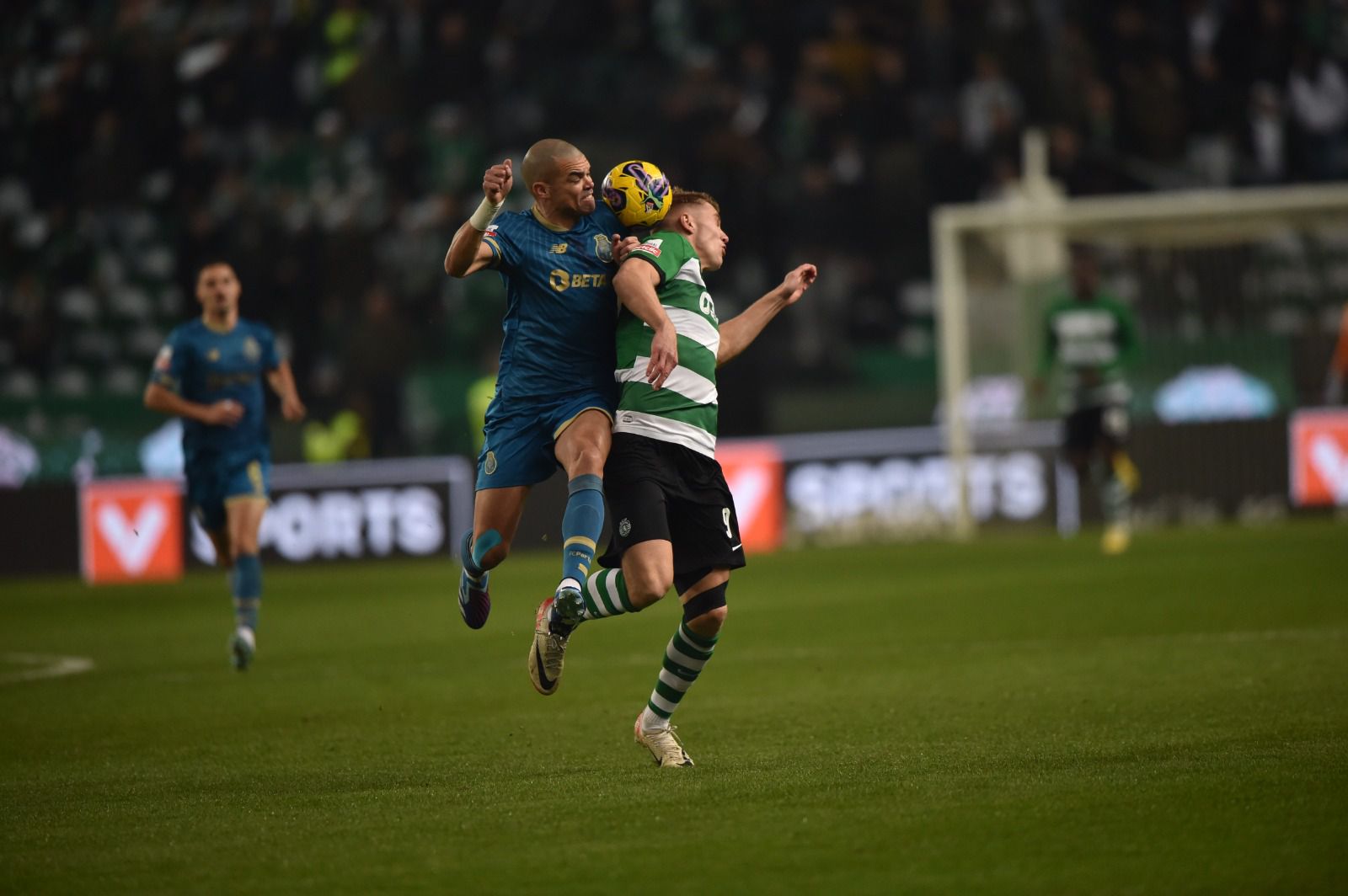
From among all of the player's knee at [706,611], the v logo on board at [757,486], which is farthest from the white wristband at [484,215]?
the v logo on board at [757,486]

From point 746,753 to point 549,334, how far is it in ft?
5.30

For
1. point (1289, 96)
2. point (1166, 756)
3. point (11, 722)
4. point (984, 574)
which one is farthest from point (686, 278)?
point (1289, 96)

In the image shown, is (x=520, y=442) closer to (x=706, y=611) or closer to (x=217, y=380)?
(x=706, y=611)

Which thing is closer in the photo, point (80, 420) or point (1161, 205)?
point (1161, 205)

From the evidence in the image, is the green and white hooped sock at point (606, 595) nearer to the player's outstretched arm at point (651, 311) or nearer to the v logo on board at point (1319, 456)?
the player's outstretched arm at point (651, 311)

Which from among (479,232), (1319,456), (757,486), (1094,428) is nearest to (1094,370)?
(1094,428)

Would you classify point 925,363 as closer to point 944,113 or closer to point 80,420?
point 944,113

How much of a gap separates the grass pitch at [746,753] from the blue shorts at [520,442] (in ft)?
3.13

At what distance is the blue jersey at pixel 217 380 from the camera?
10.3 m

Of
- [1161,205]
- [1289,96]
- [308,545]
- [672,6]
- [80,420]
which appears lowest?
[308,545]

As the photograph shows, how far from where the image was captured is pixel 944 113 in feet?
69.1

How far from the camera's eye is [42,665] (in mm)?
10844

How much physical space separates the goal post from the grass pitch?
591cm

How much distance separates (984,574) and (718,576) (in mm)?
8193
